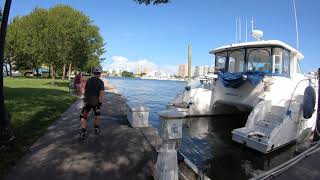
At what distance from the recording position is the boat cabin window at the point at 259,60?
15688 millimetres

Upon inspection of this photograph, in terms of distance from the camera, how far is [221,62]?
18.9 meters

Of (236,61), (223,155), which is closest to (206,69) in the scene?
(236,61)

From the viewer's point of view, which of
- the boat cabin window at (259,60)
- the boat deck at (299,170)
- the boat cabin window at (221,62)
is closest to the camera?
the boat deck at (299,170)

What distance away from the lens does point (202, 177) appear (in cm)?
656

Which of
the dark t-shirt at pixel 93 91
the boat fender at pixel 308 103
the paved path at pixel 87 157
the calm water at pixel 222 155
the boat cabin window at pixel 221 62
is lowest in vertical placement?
the calm water at pixel 222 155

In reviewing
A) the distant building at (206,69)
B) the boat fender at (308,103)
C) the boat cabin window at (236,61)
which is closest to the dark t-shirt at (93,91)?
the boat fender at (308,103)

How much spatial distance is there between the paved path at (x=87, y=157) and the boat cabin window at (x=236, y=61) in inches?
364

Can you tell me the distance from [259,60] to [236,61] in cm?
187

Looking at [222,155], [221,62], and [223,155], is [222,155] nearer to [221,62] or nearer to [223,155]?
[223,155]

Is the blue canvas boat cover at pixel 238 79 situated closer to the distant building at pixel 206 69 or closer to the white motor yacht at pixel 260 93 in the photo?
the white motor yacht at pixel 260 93

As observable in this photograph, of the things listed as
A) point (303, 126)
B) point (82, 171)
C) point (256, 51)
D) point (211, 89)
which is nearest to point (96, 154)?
point (82, 171)

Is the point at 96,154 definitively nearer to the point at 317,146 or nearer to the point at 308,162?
the point at 308,162

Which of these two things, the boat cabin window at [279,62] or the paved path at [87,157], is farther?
the boat cabin window at [279,62]

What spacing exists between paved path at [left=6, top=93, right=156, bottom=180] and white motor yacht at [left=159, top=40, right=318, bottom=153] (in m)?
5.03
